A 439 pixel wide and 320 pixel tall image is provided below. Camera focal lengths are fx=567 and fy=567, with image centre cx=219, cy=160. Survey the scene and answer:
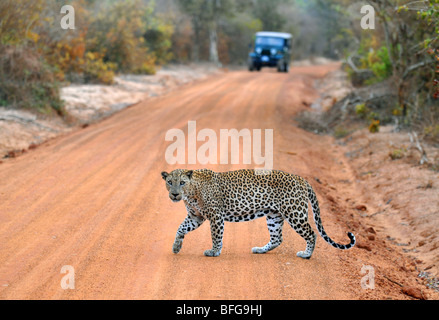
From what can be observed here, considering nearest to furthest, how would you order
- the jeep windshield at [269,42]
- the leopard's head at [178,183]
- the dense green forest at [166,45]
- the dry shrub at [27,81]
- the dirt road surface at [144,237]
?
the dirt road surface at [144,237]
the leopard's head at [178,183]
the dense green forest at [166,45]
the dry shrub at [27,81]
the jeep windshield at [269,42]

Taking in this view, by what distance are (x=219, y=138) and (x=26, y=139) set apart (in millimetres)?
5690

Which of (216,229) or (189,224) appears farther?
(189,224)

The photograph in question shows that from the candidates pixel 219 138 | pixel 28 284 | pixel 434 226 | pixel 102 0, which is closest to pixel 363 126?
pixel 219 138

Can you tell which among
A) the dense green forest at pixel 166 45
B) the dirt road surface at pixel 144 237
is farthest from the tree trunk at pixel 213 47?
the dirt road surface at pixel 144 237

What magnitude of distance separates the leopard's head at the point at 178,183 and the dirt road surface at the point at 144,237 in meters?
0.98

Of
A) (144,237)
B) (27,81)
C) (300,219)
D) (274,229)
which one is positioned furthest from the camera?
(27,81)

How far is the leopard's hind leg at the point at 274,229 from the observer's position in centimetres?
788

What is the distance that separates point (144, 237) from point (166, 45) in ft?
110

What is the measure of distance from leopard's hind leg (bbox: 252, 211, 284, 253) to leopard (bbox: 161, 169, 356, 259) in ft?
0.10

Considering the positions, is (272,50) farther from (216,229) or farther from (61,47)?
(216,229)

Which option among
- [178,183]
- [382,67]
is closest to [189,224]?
[178,183]

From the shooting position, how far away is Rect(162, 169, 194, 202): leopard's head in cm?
720

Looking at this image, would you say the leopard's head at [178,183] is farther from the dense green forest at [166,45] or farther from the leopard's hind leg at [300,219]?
the dense green forest at [166,45]

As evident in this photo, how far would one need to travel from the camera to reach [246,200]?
757 centimetres
